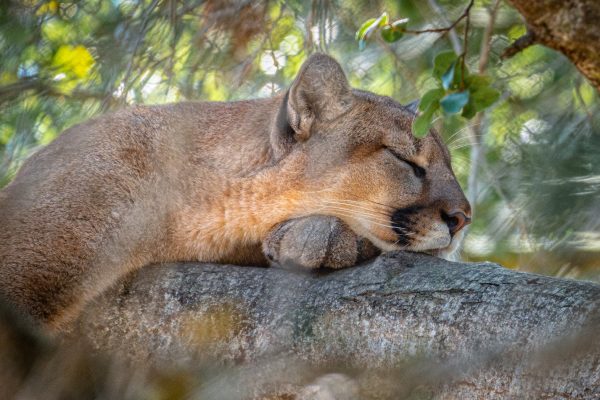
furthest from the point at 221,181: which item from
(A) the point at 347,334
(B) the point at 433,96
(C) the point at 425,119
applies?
(B) the point at 433,96

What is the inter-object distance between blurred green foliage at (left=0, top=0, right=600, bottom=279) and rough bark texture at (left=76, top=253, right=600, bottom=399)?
1.77 meters

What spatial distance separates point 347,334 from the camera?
2.90m

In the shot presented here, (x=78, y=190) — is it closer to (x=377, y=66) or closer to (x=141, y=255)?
(x=141, y=255)

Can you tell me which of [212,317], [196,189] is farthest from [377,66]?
[212,317]

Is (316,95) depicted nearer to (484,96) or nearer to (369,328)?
(369,328)

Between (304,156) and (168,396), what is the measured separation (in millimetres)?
1614

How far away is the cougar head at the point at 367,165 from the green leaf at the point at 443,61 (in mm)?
1606

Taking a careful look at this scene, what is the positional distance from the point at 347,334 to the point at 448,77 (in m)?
1.07

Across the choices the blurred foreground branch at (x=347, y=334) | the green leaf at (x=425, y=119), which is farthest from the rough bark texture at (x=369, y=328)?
the green leaf at (x=425, y=119)

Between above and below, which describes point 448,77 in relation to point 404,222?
above

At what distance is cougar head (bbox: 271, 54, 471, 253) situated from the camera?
4066mm

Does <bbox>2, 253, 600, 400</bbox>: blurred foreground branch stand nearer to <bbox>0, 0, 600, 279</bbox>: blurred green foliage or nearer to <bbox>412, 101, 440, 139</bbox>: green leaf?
<bbox>412, 101, 440, 139</bbox>: green leaf

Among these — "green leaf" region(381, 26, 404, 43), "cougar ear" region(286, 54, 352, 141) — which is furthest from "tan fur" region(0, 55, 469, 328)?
"green leaf" region(381, 26, 404, 43)

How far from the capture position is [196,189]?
418cm
